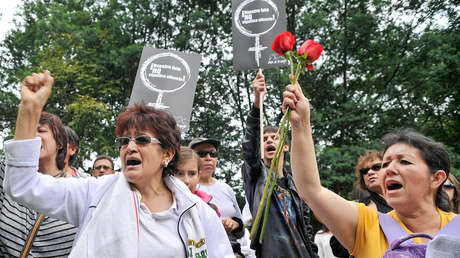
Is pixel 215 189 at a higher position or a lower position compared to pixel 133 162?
lower

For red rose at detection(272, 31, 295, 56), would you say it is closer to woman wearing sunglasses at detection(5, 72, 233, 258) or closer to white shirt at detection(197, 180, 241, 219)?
woman wearing sunglasses at detection(5, 72, 233, 258)

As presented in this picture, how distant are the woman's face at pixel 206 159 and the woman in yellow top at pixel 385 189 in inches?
88.4

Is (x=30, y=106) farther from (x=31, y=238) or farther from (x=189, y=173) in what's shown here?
(x=189, y=173)

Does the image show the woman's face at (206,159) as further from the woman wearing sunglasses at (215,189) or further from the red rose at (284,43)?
the red rose at (284,43)

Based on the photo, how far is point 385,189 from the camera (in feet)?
7.49

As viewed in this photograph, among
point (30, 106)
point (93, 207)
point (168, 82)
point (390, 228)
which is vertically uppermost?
point (168, 82)

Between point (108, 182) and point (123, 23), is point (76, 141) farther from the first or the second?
point (123, 23)

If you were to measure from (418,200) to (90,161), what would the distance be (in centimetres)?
1194

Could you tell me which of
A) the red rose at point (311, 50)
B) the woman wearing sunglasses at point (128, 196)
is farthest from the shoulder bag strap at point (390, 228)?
the red rose at point (311, 50)

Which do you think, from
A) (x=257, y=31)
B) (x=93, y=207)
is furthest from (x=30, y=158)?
(x=257, y=31)

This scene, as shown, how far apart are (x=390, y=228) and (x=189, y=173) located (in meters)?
1.90

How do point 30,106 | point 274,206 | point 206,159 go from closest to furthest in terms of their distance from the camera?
point 30,106
point 274,206
point 206,159

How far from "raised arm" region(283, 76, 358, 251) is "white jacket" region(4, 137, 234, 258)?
0.55 m

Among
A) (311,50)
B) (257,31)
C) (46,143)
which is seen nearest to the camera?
(311,50)
